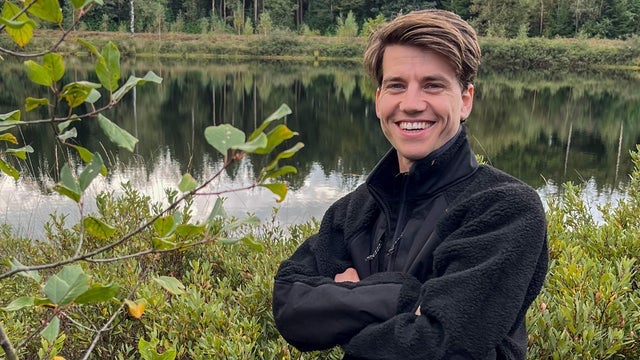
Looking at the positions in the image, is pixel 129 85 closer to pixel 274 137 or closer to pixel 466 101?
pixel 274 137

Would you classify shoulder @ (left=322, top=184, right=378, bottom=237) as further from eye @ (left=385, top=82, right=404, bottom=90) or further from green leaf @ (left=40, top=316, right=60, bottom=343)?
green leaf @ (left=40, top=316, right=60, bottom=343)

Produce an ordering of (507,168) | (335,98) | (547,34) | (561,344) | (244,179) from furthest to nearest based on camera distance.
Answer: (547,34) → (335,98) → (507,168) → (244,179) → (561,344)

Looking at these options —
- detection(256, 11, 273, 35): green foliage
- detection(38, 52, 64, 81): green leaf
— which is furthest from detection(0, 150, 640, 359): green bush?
detection(256, 11, 273, 35): green foliage

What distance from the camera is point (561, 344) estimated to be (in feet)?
7.45

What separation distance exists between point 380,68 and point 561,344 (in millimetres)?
1359

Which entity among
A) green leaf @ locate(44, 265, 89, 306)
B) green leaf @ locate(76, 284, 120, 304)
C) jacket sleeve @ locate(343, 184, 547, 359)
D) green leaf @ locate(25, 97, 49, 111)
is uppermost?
green leaf @ locate(25, 97, 49, 111)

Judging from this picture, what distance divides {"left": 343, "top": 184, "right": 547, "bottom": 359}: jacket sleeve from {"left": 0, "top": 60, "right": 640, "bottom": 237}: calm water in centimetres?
466

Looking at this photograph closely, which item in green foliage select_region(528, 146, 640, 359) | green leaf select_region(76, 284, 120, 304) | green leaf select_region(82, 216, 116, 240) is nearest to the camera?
green leaf select_region(76, 284, 120, 304)

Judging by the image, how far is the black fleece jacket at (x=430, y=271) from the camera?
1.47m

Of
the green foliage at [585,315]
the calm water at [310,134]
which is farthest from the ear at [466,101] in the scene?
the calm water at [310,134]

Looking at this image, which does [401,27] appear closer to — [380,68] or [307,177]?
[380,68]

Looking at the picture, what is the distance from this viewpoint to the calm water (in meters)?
9.09

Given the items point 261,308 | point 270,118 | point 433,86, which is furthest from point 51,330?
point 261,308

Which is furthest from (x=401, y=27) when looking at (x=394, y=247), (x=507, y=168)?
(x=507, y=168)
